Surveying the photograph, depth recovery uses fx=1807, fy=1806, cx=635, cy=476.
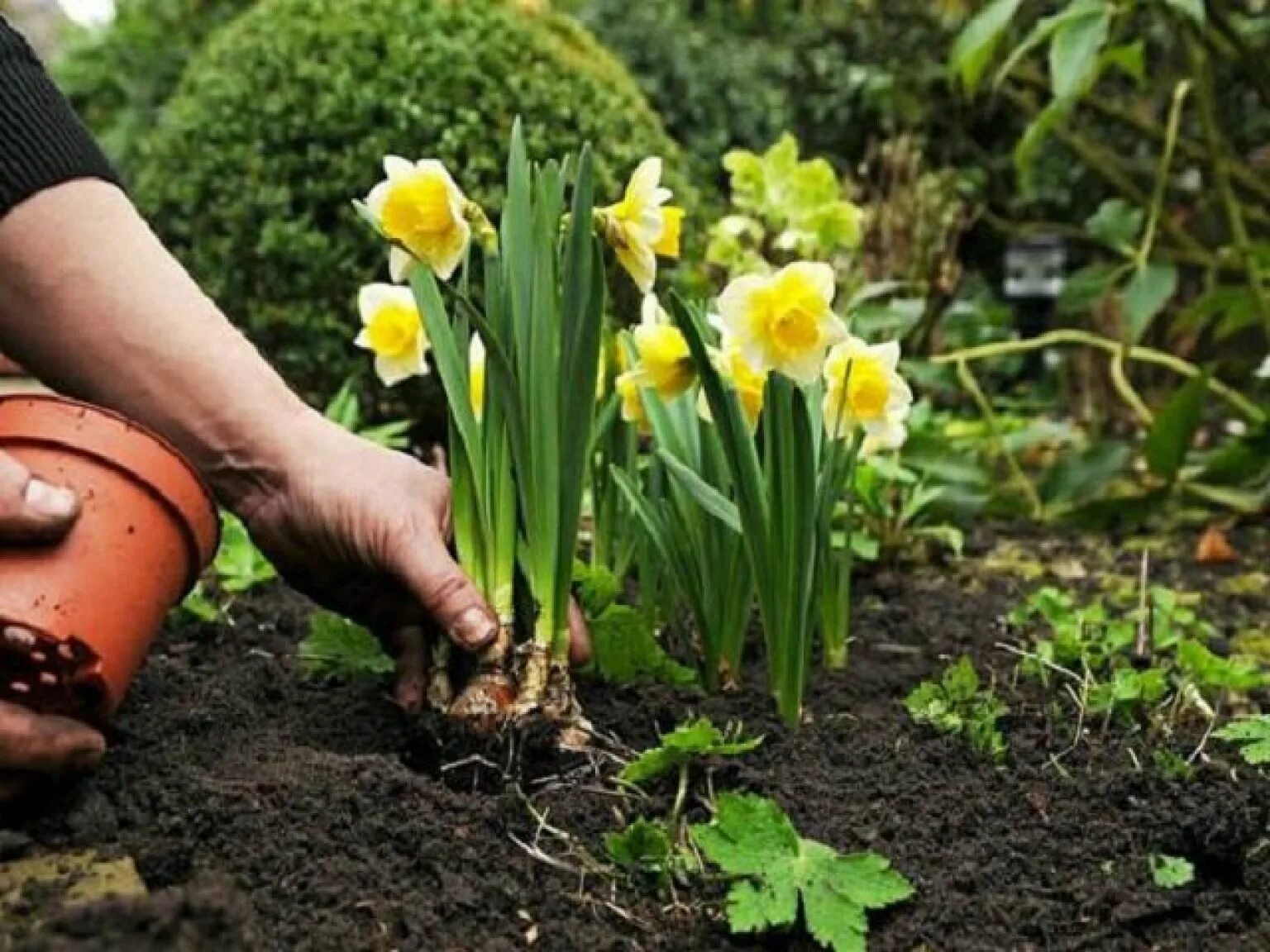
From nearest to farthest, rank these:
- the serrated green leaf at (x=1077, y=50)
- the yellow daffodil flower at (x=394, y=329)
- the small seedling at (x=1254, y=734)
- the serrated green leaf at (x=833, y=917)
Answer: the serrated green leaf at (x=833, y=917), the small seedling at (x=1254, y=734), the yellow daffodil flower at (x=394, y=329), the serrated green leaf at (x=1077, y=50)

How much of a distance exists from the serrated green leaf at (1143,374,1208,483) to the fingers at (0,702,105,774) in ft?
7.88

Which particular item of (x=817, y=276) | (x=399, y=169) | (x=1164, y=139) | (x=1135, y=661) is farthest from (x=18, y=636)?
(x=1164, y=139)

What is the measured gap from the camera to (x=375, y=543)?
183 centimetres

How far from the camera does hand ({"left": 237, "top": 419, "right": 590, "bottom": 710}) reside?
1818mm

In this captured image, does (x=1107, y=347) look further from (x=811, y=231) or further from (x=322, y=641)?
(x=322, y=641)

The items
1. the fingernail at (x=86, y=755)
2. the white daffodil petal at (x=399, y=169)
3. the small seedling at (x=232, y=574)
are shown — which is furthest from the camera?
the small seedling at (x=232, y=574)

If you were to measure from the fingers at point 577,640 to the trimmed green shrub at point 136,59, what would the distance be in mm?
4638

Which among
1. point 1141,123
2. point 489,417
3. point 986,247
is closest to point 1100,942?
point 489,417

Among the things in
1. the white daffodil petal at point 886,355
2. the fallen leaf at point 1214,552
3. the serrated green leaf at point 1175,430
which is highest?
the white daffodil petal at point 886,355

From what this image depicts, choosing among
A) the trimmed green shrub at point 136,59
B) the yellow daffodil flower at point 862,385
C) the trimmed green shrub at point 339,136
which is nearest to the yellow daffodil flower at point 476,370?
the yellow daffodil flower at point 862,385

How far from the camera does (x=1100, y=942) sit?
1.54 metres

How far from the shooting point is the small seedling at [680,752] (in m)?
1.69

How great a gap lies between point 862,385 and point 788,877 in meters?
0.72

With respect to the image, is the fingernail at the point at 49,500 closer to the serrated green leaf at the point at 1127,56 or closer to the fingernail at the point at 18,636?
the fingernail at the point at 18,636
